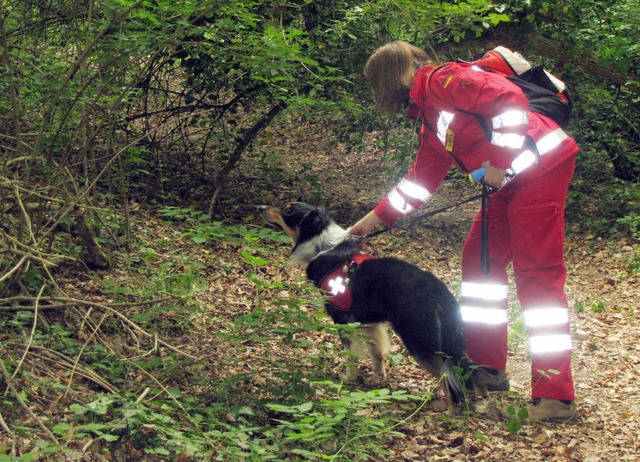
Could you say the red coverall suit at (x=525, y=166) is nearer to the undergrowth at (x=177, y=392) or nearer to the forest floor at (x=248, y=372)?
the forest floor at (x=248, y=372)

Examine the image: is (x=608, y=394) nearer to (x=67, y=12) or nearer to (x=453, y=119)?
(x=453, y=119)

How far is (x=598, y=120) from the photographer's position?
9.96 m

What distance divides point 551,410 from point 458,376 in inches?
23.6

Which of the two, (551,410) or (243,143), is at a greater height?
(243,143)

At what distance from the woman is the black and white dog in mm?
434

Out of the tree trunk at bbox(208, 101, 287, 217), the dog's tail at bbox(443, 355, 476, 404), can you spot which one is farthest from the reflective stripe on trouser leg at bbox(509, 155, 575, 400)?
the tree trunk at bbox(208, 101, 287, 217)

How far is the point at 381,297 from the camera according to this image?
4613 mm

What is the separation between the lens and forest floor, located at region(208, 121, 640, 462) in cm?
396

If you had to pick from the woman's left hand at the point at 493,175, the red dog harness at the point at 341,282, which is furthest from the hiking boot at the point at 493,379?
the woman's left hand at the point at 493,175

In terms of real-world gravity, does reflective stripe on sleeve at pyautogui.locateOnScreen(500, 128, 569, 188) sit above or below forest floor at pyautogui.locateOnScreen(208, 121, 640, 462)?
above

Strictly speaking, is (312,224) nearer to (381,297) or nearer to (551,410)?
(381,297)

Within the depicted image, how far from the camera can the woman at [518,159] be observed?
3.91m

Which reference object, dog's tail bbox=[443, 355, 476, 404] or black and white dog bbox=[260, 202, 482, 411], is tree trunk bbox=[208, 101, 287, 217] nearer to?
black and white dog bbox=[260, 202, 482, 411]

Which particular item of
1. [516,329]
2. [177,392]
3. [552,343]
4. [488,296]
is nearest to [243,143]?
[516,329]
